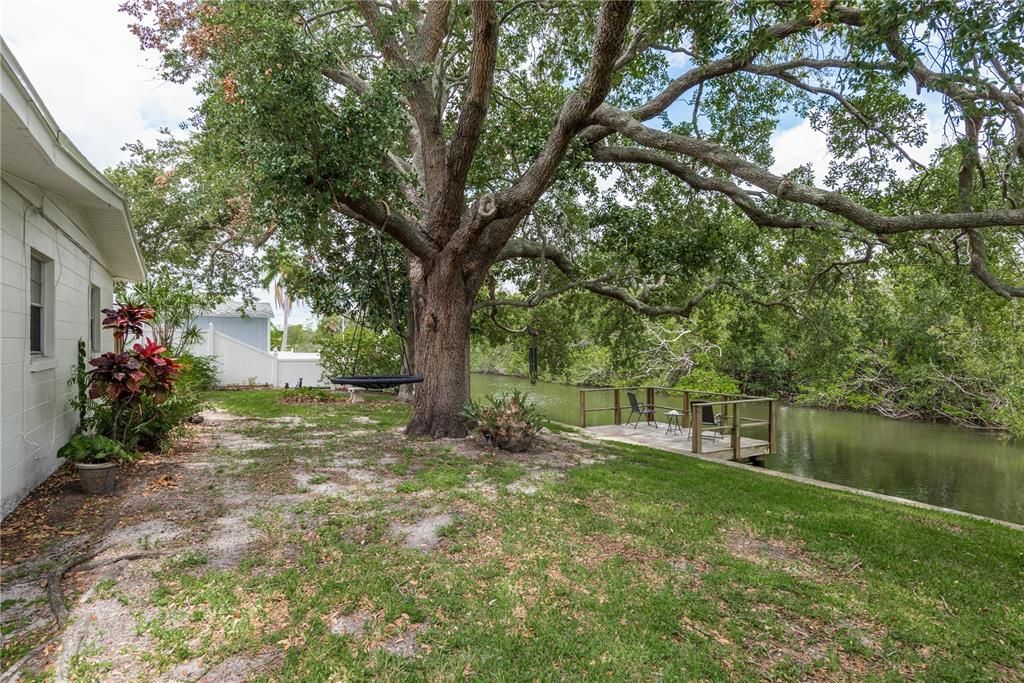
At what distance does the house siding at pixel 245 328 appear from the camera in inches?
685

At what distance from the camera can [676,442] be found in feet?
32.1

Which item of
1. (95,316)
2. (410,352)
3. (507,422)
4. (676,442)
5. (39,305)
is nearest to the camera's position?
(39,305)

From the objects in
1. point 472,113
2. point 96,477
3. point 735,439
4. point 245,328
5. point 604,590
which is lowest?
point 735,439

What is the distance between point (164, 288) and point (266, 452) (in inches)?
217

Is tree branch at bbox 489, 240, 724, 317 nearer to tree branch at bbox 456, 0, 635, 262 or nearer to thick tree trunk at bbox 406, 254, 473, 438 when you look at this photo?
tree branch at bbox 456, 0, 635, 262

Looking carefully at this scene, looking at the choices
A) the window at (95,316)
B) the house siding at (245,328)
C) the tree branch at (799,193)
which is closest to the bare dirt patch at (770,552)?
the tree branch at (799,193)

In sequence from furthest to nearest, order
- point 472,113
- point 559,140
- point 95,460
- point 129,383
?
point 472,113 → point 559,140 → point 129,383 → point 95,460

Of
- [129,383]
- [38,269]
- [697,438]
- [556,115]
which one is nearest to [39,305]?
[38,269]

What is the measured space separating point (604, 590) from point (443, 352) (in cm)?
461

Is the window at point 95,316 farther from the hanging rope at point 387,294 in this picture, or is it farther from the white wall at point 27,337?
the hanging rope at point 387,294

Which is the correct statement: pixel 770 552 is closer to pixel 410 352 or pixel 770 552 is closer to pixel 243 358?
pixel 410 352

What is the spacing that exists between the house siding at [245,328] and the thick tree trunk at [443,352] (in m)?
12.1

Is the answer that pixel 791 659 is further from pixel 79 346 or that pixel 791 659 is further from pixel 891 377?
pixel 891 377

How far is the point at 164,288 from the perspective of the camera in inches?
389
